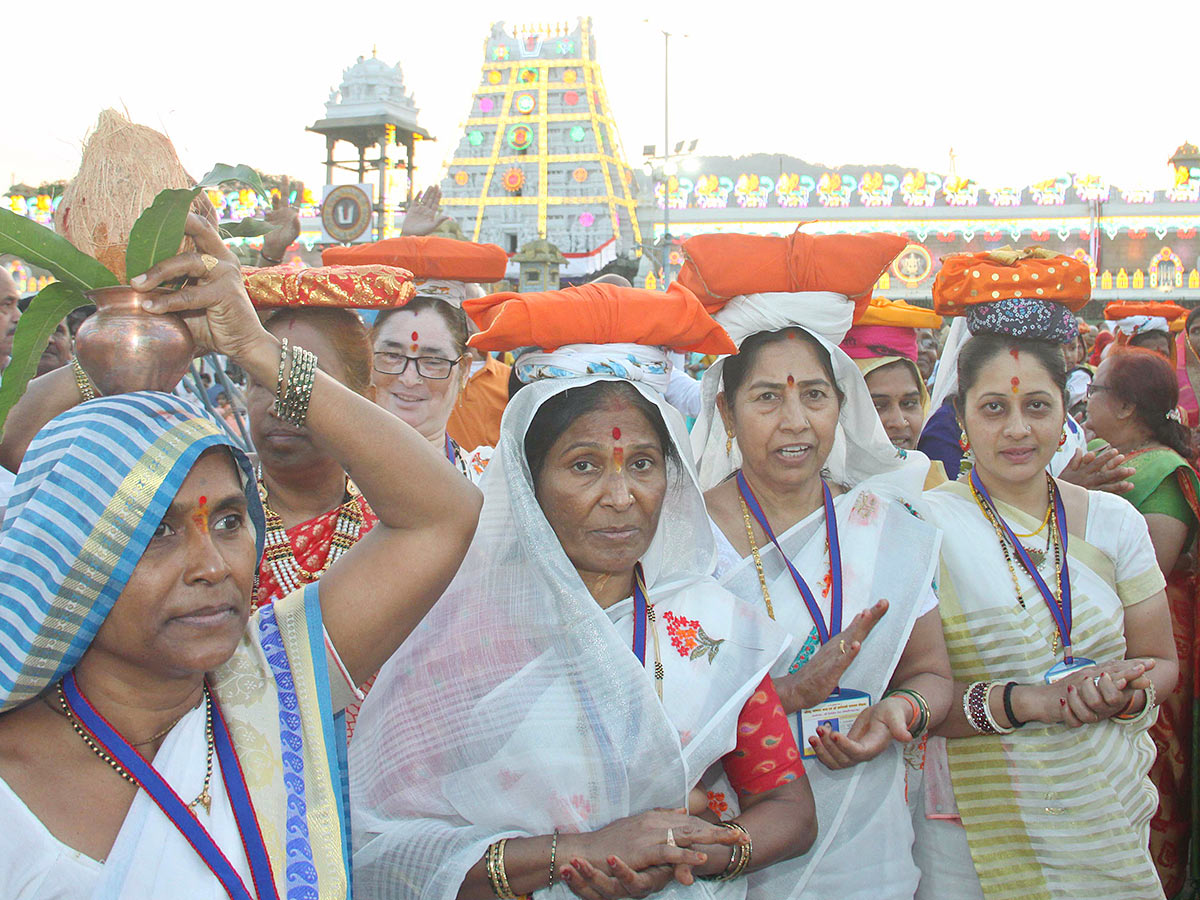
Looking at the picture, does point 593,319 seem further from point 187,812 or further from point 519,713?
point 187,812

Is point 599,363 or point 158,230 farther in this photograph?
point 599,363

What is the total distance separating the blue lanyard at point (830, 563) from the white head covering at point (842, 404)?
199 millimetres

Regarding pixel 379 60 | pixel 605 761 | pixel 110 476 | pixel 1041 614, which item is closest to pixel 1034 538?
pixel 1041 614

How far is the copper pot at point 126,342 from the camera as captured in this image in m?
1.40

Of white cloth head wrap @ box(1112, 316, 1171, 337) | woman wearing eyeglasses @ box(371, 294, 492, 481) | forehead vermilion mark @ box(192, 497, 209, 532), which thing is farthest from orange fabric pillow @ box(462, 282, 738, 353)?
white cloth head wrap @ box(1112, 316, 1171, 337)

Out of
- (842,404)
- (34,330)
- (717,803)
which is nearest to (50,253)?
(34,330)

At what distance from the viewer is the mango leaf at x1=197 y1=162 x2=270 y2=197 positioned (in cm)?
150

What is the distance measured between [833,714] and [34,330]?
1842 mm

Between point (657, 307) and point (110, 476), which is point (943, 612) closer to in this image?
point (657, 307)

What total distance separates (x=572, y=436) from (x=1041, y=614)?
141 cm

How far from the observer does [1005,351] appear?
2.78 meters

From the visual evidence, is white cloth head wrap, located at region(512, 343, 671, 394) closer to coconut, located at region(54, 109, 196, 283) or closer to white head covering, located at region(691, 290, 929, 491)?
white head covering, located at region(691, 290, 929, 491)

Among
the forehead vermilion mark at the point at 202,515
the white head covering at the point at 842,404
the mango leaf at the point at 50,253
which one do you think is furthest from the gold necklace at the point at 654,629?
the mango leaf at the point at 50,253

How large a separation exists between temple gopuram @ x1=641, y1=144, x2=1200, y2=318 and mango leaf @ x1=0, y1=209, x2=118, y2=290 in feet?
103
